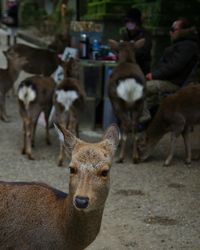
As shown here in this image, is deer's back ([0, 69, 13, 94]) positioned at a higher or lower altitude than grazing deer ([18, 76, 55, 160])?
lower

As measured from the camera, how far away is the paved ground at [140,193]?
18.4ft

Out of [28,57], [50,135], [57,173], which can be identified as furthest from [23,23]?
[57,173]

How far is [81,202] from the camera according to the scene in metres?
3.41

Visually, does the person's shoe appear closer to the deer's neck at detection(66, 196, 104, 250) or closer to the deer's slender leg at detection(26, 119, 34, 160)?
the deer's slender leg at detection(26, 119, 34, 160)

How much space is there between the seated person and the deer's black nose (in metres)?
5.78

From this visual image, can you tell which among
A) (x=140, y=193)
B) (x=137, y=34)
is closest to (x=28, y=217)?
(x=140, y=193)

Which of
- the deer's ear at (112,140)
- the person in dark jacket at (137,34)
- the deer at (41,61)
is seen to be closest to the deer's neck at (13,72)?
the deer at (41,61)

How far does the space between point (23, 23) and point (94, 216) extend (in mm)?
30339

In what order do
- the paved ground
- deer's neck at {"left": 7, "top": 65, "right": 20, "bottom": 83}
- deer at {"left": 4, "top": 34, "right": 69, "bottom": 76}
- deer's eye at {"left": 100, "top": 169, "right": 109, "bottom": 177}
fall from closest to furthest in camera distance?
deer's eye at {"left": 100, "top": 169, "right": 109, "bottom": 177} < the paved ground < deer's neck at {"left": 7, "top": 65, "right": 20, "bottom": 83} < deer at {"left": 4, "top": 34, "right": 69, "bottom": 76}

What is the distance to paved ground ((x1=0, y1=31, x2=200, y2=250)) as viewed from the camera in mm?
5602

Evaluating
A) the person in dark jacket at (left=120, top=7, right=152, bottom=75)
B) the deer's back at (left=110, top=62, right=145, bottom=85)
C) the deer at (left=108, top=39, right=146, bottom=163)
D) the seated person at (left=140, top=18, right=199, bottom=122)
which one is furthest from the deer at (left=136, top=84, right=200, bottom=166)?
the person in dark jacket at (left=120, top=7, right=152, bottom=75)

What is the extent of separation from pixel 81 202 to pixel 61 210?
0.53 meters

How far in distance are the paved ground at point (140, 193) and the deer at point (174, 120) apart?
21 cm

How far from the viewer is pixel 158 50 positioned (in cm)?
1210
